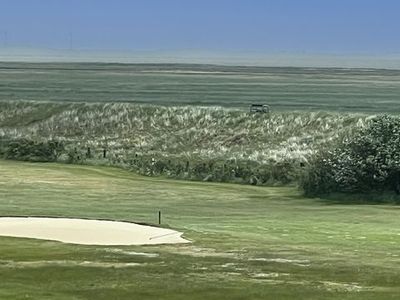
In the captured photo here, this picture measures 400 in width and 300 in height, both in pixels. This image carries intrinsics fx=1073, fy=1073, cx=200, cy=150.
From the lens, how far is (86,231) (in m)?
39.1

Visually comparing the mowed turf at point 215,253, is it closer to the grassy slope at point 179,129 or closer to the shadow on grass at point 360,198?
the shadow on grass at point 360,198

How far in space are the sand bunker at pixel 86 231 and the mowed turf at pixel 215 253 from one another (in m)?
1.28

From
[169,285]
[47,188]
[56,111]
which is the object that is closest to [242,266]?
[169,285]

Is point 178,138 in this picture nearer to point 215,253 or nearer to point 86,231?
point 86,231

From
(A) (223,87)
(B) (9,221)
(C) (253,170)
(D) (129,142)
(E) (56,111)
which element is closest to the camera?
(B) (9,221)

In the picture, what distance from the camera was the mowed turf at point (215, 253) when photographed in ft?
82.1

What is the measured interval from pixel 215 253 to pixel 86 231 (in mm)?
8690

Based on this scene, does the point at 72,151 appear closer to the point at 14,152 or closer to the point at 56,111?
the point at 14,152

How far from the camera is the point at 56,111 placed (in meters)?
104

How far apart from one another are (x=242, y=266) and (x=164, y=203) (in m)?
24.6

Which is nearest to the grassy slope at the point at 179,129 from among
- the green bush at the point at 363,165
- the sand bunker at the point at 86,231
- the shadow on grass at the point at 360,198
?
the green bush at the point at 363,165

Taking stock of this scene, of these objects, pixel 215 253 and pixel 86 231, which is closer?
pixel 215 253

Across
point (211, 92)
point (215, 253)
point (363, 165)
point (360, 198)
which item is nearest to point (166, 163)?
point (363, 165)

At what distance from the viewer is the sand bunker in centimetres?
3647
